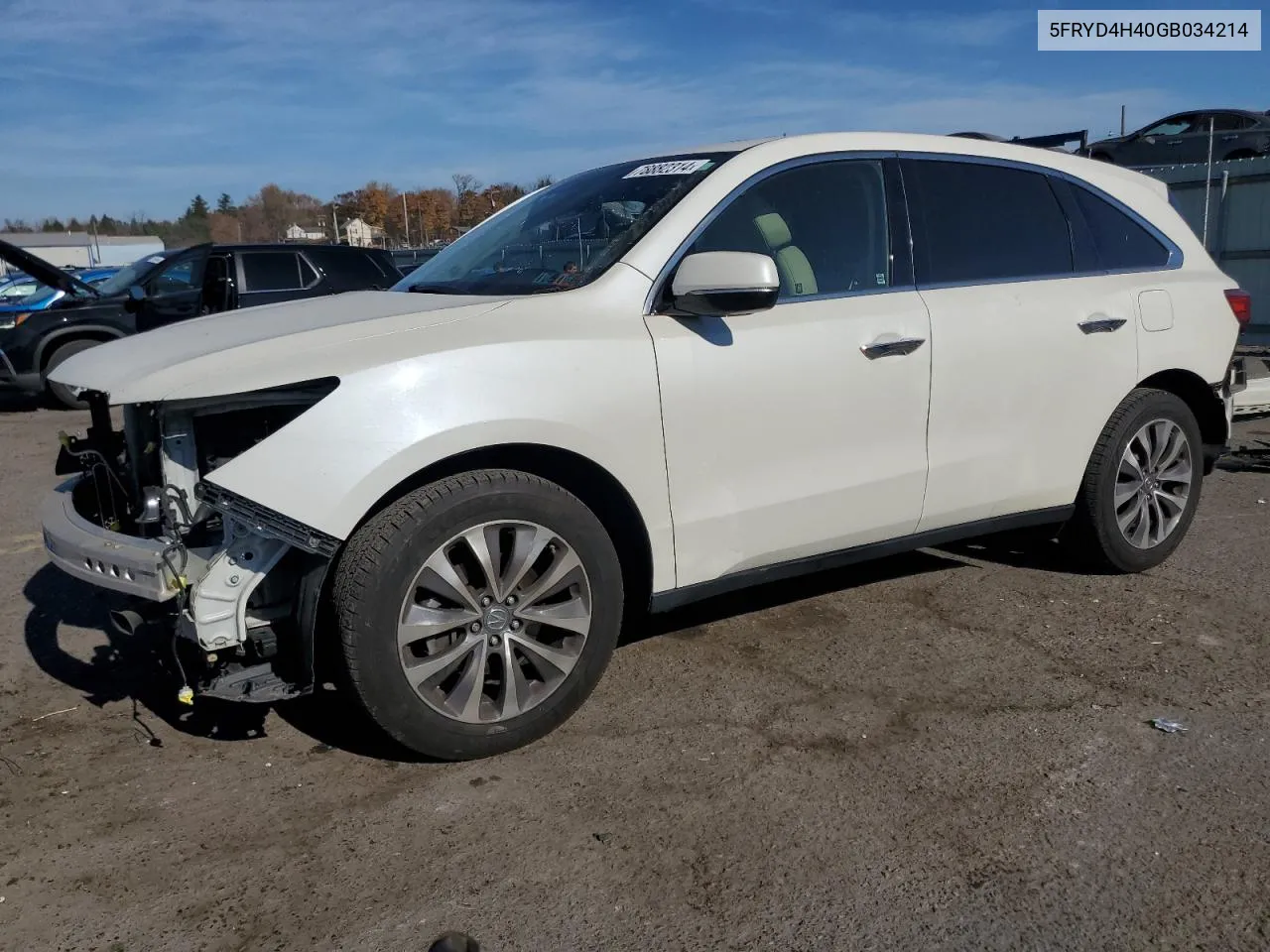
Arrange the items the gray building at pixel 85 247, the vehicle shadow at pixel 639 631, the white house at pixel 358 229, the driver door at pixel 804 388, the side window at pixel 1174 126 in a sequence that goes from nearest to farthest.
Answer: the vehicle shadow at pixel 639 631 → the driver door at pixel 804 388 → the side window at pixel 1174 126 → the white house at pixel 358 229 → the gray building at pixel 85 247

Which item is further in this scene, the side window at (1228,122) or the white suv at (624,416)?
the side window at (1228,122)

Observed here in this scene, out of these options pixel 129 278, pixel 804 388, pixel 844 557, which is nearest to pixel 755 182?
pixel 804 388

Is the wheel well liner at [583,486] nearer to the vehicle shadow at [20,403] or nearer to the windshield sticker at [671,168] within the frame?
the windshield sticker at [671,168]

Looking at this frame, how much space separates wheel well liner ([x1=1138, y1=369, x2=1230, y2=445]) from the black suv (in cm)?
726

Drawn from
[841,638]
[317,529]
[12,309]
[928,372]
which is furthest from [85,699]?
[12,309]

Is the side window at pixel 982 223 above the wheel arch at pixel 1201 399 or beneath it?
above

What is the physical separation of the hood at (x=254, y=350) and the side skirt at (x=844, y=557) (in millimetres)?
1131

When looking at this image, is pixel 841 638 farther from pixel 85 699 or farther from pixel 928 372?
pixel 85 699

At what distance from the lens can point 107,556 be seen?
9.65 ft

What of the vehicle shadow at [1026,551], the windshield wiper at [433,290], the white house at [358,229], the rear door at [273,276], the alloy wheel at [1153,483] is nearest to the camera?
the windshield wiper at [433,290]

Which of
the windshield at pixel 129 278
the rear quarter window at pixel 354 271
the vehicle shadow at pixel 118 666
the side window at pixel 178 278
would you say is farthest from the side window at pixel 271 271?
the vehicle shadow at pixel 118 666

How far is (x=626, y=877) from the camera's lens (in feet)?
8.50

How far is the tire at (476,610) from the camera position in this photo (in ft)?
9.54

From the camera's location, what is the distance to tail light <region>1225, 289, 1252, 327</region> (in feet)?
15.6
